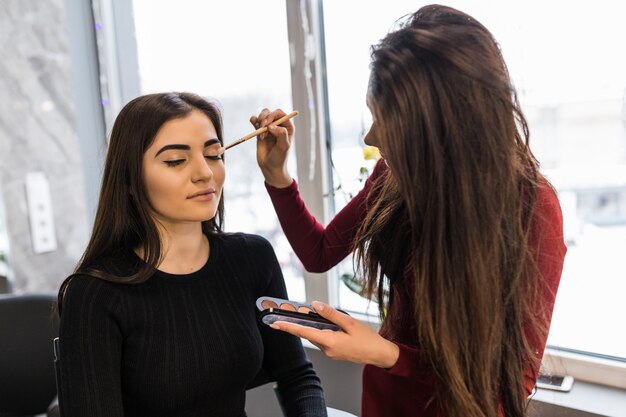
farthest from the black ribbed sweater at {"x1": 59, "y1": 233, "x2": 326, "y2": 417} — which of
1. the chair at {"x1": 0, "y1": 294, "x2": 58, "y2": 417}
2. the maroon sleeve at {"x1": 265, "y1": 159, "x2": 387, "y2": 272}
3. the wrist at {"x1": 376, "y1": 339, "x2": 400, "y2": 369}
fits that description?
the chair at {"x1": 0, "y1": 294, "x2": 58, "y2": 417}

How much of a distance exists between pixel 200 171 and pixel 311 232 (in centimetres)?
29

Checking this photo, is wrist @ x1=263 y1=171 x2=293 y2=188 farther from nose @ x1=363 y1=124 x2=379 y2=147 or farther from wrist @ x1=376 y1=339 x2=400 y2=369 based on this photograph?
wrist @ x1=376 y1=339 x2=400 y2=369

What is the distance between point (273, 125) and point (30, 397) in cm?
99

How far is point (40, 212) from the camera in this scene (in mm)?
1870

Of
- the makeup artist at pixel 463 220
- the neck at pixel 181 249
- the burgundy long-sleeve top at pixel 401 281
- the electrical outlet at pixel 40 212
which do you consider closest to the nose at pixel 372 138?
the makeup artist at pixel 463 220

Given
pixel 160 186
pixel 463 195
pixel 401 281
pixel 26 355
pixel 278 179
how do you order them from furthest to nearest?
pixel 26 355 → pixel 278 179 → pixel 160 186 → pixel 401 281 → pixel 463 195

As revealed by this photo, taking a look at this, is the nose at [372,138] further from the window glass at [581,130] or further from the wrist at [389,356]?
the window glass at [581,130]

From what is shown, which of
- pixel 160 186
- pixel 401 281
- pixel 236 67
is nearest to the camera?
pixel 401 281

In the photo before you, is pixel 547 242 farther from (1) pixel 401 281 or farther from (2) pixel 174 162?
(2) pixel 174 162

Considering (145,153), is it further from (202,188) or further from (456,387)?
(456,387)

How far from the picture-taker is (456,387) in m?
0.74

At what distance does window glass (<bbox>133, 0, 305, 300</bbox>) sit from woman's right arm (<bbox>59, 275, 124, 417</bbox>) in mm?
876

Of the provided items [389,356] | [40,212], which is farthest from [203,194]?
[40,212]

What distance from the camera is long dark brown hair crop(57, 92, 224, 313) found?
0.98m
